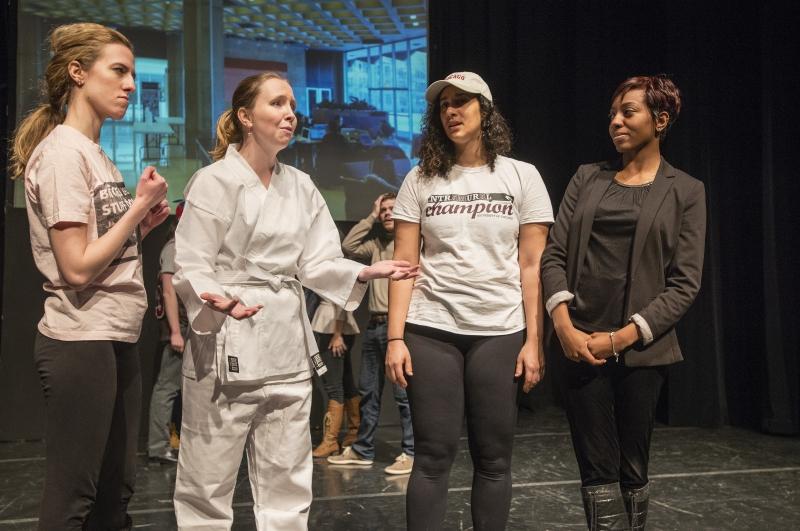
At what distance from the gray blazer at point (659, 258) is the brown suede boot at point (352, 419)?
2545mm

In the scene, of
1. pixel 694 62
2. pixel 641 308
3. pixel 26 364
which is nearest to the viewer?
pixel 641 308

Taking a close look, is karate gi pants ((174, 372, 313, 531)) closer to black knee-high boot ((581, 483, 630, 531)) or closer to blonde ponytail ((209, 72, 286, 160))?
blonde ponytail ((209, 72, 286, 160))

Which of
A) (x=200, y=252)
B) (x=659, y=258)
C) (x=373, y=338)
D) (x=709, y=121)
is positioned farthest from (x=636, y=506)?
(x=709, y=121)

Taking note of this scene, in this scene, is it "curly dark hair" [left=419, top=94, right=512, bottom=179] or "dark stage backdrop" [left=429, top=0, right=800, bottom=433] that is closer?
"curly dark hair" [left=419, top=94, right=512, bottom=179]

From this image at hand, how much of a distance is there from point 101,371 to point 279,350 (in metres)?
0.43

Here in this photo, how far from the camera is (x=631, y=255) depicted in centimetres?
218

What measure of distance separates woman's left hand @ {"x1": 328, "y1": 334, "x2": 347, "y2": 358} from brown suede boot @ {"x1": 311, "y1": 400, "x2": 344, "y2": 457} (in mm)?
268

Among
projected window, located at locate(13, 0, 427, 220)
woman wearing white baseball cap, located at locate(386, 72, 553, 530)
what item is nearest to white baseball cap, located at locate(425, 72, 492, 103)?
woman wearing white baseball cap, located at locate(386, 72, 553, 530)

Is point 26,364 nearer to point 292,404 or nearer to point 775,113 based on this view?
point 292,404

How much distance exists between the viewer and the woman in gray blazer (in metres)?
2.15

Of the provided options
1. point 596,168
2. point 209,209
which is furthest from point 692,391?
point 209,209

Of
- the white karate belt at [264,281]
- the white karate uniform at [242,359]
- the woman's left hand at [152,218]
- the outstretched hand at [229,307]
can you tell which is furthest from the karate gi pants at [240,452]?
the woman's left hand at [152,218]

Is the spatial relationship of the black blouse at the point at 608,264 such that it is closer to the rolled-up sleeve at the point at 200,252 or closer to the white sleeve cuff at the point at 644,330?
the white sleeve cuff at the point at 644,330

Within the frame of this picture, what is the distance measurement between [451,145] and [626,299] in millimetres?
667
